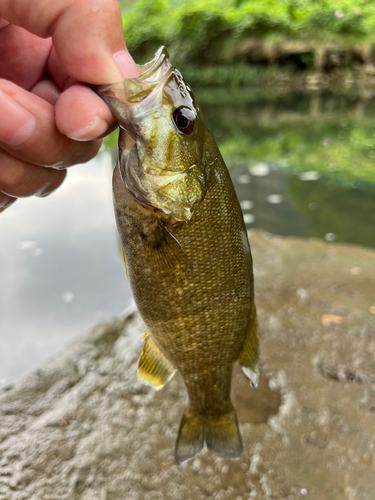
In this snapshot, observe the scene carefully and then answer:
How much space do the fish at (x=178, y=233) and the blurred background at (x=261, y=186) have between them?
181 centimetres

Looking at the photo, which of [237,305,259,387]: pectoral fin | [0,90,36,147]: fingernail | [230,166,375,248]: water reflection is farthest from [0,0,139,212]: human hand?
[230,166,375,248]: water reflection

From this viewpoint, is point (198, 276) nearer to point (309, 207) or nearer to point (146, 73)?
point (146, 73)

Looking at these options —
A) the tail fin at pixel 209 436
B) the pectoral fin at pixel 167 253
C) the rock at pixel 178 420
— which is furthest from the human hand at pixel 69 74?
the rock at pixel 178 420

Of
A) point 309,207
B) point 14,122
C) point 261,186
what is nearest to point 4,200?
point 14,122

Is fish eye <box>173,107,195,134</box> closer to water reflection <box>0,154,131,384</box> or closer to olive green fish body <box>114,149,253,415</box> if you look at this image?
olive green fish body <box>114,149,253,415</box>

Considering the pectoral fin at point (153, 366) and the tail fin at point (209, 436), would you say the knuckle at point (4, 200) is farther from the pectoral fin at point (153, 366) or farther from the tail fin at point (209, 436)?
the tail fin at point (209, 436)

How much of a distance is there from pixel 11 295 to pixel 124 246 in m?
2.70

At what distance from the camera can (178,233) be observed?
4.00ft

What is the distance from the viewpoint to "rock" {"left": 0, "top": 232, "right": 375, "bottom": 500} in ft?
6.49

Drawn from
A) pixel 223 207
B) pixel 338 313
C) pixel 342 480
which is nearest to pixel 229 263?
pixel 223 207

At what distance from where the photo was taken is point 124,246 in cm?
126

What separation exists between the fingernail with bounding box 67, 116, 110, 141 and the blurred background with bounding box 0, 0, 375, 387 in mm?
2168

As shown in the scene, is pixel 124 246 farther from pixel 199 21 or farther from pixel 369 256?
pixel 199 21

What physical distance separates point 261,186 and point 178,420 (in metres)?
4.59
